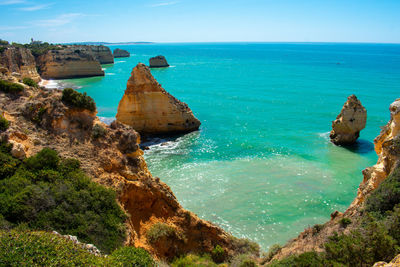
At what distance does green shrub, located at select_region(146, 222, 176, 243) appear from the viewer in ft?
40.3

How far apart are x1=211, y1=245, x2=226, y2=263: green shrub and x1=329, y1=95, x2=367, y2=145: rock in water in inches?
976

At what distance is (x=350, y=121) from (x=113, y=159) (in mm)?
28503

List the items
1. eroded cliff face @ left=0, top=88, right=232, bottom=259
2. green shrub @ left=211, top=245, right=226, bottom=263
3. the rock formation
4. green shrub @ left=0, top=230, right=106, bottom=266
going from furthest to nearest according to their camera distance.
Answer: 1. the rock formation
2. green shrub @ left=211, top=245, right=226, bottom=263
3. eroded cliff face @ left=0, top=88, right=232, bottom=259
4. green shrub @ left=0, top=230, right=106, bottom=266

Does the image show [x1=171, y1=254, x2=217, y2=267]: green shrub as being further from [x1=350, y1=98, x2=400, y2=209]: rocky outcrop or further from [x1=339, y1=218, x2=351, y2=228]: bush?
[x1=350, y1=98, x2=400, y2=209]: rocky outcrop

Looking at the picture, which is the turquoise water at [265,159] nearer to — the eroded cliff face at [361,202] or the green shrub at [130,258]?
the eroded cliff face at [361,202]

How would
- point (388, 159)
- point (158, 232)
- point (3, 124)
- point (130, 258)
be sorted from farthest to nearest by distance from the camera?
point (388, 159) < point (158, 232) < point (3, 124) < point (130, 258)

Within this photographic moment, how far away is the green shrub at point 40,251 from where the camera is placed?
705 centimetres

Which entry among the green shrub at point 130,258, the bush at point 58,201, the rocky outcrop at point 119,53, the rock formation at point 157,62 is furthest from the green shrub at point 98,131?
the rocky outcrop at point 119,53

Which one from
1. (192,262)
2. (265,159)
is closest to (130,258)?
(192,262)

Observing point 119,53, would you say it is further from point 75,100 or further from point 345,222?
point 345,222

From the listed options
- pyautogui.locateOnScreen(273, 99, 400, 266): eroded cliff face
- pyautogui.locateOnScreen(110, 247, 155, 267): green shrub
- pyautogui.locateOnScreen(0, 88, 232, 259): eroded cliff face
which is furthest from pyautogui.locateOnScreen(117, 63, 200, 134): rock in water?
pyautogui.locateOnScreen(110, 247, 155, 267): green shrub

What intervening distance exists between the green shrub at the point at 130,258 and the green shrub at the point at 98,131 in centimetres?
673

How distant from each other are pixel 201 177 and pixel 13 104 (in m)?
15.4

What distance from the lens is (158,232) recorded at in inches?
492
